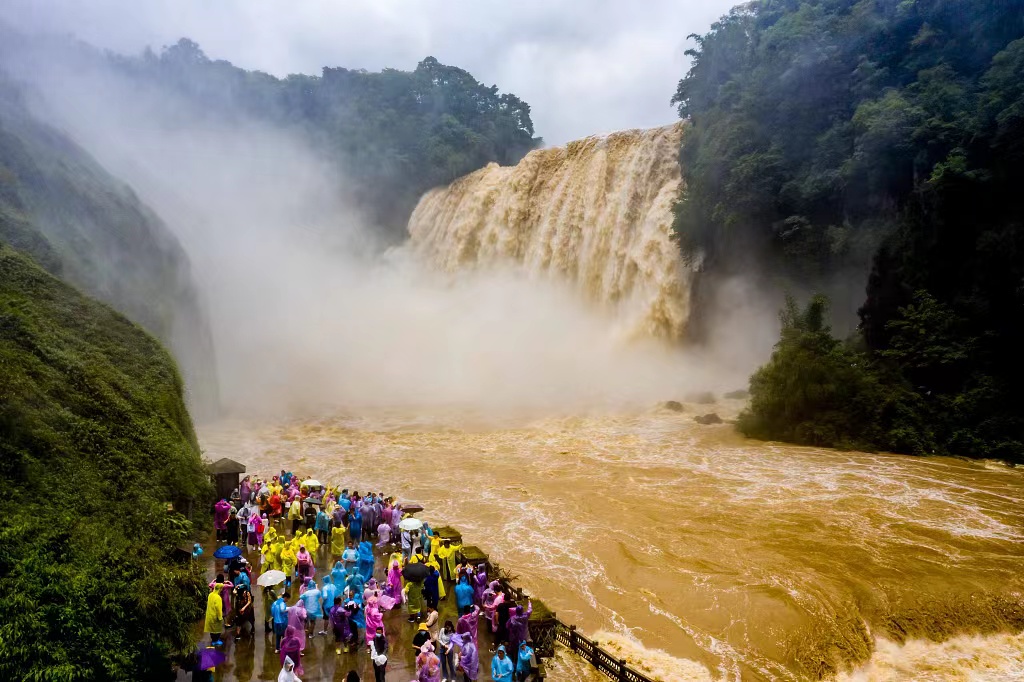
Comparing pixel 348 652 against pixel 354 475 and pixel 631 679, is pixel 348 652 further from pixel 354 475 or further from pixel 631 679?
pixel 354 475

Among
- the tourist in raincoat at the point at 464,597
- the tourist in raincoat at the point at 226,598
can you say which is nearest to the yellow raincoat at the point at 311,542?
the tourist in raincoat at the point at 226,598

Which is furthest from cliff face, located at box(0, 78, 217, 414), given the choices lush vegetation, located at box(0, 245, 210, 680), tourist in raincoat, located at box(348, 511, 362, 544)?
tourist in raincoat, located at box(348, 511, 362, 544)

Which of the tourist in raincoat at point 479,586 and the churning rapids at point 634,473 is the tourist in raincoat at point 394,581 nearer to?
the tourist in raincoat at point 479,586

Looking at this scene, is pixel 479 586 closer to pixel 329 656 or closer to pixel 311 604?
pixel 329 656

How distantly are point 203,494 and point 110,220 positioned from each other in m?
16.9

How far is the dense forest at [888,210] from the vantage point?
20734mm

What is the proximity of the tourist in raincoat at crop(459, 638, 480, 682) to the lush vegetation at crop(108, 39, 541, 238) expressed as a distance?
52.8 meters

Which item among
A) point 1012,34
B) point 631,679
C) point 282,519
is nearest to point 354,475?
point 282,519

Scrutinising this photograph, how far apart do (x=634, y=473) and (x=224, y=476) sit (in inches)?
458

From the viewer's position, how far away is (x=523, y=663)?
8.35 metres

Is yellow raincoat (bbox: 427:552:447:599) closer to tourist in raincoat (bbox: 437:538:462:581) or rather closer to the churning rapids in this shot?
tourist in raincoat (bbox: 437:538:462:581)

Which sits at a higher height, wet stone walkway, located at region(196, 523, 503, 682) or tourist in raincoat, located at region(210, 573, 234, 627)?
tourist in raincoat, located at region(210, 573, 234, 627)

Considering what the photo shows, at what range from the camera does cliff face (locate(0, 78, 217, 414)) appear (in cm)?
2064

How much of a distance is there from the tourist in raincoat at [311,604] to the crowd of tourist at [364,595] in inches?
0.6
